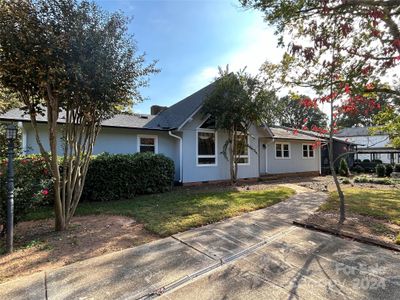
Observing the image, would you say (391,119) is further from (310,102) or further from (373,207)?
(310,102)

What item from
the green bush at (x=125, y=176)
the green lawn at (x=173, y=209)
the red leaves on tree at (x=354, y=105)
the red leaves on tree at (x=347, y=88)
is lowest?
the green lawn at (x=173, y=209)

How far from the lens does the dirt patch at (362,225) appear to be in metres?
4.97

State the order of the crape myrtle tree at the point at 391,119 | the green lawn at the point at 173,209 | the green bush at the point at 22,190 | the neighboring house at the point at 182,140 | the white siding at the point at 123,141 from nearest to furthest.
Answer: the green bush at the point at 22,190 < the green lawn at the point at 173,209 < the crape myrtle tree at the point at 391,119 < the white siding at the point at 123,141 < the neighboring house at the point at 182,140

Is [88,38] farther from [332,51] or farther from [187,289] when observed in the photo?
[332,51]

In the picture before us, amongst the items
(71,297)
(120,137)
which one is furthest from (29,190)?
(120,137)

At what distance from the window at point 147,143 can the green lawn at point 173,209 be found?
140 inches

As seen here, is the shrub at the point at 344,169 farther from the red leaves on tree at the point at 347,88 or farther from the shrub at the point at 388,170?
the red leaves on tree at the point at 347,88

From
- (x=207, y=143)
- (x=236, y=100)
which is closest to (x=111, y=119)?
(x=207, y=143)

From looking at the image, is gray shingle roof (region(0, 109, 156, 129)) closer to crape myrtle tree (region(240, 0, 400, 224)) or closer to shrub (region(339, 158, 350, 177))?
crape myrtle tree (region(240, 0, 400, 224))

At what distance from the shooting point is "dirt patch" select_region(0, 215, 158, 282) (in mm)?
3600

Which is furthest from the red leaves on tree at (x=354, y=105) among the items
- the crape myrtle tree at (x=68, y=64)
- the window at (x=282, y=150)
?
the window at (x=282, y=150)

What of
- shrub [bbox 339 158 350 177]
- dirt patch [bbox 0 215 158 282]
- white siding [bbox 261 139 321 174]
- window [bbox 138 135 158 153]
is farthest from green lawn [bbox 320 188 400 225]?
shrub [bbox 339 158 350 177]

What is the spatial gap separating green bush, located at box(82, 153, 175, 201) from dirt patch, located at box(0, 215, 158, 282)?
246 cm

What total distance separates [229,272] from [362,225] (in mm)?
4077
